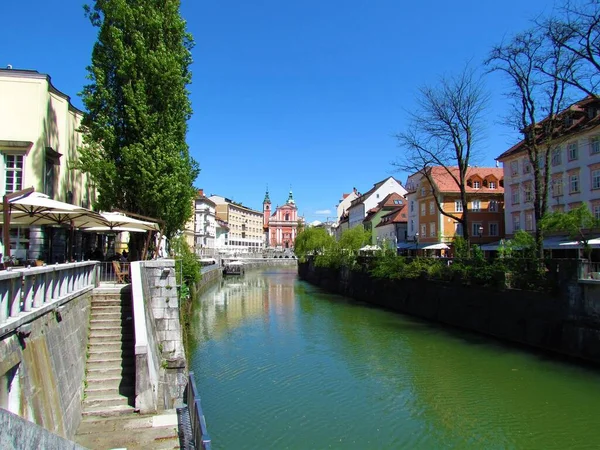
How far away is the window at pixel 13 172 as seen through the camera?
1892 centimetres

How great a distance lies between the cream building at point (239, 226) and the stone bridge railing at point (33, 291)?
109 metres

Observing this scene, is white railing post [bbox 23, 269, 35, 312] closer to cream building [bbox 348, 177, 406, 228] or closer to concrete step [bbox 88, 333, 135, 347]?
concrete step [bbox 88, 333, 135, 347]

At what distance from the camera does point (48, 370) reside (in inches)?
326

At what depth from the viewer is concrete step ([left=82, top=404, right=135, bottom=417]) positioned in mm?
9852

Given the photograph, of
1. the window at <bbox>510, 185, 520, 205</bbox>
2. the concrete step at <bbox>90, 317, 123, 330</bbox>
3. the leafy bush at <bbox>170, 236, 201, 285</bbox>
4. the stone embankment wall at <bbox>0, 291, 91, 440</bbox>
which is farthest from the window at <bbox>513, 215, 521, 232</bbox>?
the stone embankment wall at <bbox>0, 291, 91, 440</bbox>

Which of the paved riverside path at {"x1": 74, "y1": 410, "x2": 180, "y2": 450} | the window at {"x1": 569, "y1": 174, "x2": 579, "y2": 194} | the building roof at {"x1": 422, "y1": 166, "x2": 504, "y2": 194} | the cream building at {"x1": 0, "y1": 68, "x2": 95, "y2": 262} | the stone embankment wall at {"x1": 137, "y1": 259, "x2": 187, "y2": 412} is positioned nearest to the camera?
the paved riverside path at {"x1": 74, "y1": 410, "x2": 180, "y2": 450}

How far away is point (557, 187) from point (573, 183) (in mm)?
1628

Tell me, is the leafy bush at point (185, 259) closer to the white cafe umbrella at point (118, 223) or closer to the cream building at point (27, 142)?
the cream building at point (27, 142)

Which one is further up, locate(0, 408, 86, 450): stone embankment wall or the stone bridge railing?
the stone bridge railing

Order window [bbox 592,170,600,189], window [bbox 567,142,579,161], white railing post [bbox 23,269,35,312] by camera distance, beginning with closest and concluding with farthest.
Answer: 1. white railing post [bbox 23,269,35,312]
2. window [bbox 592,170,600,189]
3. window [bbox 567,142,579,161]

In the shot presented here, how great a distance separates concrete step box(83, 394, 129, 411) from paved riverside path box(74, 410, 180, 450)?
337 mm

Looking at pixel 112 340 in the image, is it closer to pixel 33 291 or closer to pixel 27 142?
pixel 33 291

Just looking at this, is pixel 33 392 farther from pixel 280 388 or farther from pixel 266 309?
pixel 266 309

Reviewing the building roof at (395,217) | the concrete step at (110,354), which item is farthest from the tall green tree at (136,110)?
the building roof at (395,217)
